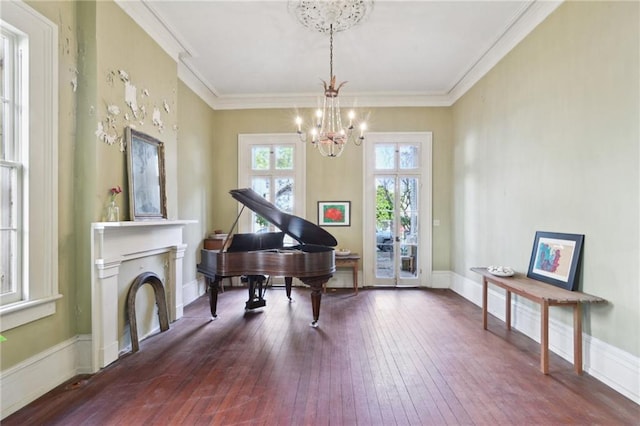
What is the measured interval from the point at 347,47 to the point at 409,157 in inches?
101

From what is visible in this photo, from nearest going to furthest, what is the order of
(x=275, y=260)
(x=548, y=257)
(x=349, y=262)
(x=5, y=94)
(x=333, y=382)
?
1. (x=5, y=94)
2. (x=333, y=382)
3. (x=548, y=257)
4. (x=275, y=260)
5. (x=349, y=262)

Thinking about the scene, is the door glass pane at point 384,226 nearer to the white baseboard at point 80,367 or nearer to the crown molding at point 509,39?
the crown molding at point 509,39

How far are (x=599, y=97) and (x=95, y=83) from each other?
4241mm

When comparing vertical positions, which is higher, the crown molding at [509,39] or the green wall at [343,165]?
the crown molding at [509,39]

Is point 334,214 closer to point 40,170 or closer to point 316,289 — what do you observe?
point 316,289

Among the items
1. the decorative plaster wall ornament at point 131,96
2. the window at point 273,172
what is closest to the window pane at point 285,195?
the window at point 273,172

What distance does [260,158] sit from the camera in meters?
6.25

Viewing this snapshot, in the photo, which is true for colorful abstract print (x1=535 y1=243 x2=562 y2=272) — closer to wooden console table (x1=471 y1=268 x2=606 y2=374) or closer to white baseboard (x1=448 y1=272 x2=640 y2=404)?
wooden console table (x1=471 y1=268 x2=606 y2=374)

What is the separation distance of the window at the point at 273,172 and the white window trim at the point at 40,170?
368 cm

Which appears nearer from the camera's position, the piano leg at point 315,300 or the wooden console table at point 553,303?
the wooden console table at point 553,303

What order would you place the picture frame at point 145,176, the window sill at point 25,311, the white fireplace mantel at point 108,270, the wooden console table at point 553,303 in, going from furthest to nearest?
the picture frame at point 145,176
the white fireplace mantel at point 108,270
the wooden console table at point 553,303
the window sill at point 25,311

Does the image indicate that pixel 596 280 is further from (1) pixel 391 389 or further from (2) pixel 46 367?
(2) pixel 46 367

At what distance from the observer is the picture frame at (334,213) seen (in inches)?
243

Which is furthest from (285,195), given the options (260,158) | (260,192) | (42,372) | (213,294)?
(42,372)
